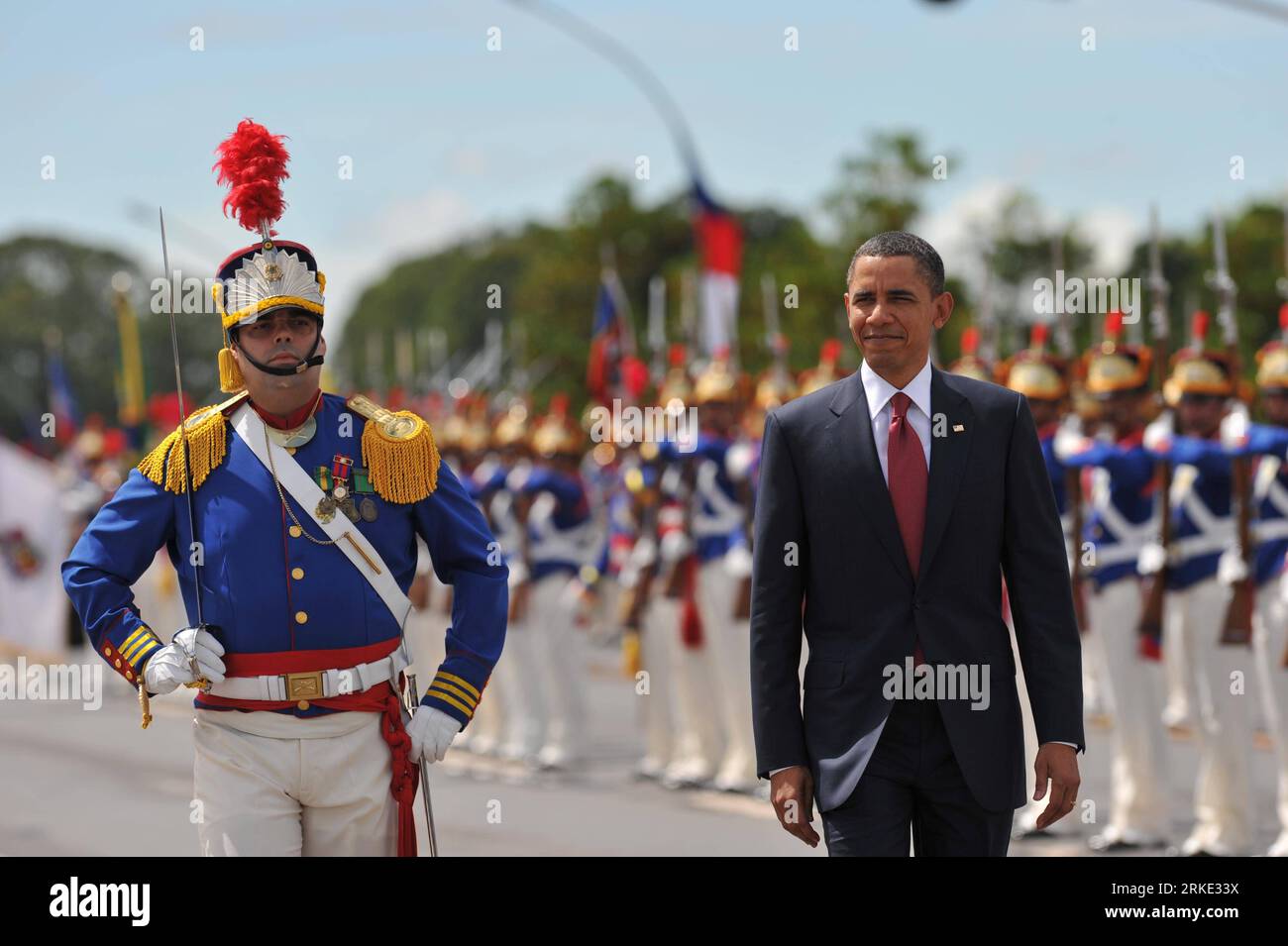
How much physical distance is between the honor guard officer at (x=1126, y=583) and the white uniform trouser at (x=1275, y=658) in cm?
60

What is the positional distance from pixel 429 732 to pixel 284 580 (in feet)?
1.72

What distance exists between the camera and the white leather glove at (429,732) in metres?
5.12

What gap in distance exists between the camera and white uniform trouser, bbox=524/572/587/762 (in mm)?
13781

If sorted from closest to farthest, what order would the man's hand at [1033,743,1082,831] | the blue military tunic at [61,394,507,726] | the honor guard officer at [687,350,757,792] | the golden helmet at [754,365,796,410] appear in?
the man's hand at [1033,743,1082,831] → the blue military tunic at [61,394,507,726] → the honor guard officer at [687,350,757,792] → the golden helmet at [754,365,796,410]

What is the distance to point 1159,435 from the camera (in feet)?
33.2

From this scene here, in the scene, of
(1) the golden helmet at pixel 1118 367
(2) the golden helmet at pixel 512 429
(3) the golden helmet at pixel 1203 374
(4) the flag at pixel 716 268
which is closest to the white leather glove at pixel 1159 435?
(3) the golden helmet at pixel 1203 374

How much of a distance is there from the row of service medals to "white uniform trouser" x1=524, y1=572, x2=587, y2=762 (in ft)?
28.5

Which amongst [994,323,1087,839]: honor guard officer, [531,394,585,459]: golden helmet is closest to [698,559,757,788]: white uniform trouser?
[994,323,1087,839]: honor guard officer

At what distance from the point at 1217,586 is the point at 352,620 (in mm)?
5839

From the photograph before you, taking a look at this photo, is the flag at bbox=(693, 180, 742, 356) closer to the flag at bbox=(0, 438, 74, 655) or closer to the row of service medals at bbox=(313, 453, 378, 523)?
the flag at bbox=(0, 438, 74, 655)
